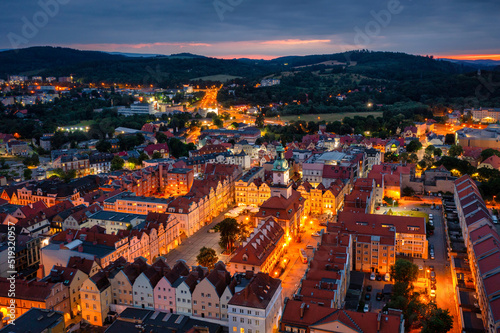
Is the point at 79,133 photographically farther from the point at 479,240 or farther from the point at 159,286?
the point at 479,240

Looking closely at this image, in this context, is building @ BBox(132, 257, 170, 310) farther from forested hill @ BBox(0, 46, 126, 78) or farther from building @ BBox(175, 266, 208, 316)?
forested hill @ BBox(0, 46, 126, 78)

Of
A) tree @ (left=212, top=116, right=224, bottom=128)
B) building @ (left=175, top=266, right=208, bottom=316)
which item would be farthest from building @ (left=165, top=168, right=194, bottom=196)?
tree @ (left=212, top=116, right=224, bottom=128)

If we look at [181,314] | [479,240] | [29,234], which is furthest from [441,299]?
[29,234]

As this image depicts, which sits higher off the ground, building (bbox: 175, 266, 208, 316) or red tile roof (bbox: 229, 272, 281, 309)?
red tile roof (bbox: 229, 272, 281, 309)

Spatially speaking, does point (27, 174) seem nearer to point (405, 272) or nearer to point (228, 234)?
point (228, 234)

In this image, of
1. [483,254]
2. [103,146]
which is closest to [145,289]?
[483,254]

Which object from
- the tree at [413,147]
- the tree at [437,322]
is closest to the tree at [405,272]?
the tree at [437,322]

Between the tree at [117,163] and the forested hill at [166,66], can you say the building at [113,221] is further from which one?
the forested hill at [166,66]
